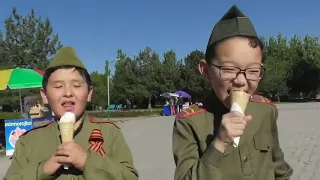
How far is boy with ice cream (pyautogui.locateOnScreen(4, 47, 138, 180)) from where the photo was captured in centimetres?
205

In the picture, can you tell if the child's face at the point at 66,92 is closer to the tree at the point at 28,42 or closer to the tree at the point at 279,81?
the tree at the point at 28,42

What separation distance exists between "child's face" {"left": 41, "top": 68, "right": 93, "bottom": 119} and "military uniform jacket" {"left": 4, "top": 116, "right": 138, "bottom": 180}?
17 centimetres

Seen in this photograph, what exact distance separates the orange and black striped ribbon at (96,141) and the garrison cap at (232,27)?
787 mm

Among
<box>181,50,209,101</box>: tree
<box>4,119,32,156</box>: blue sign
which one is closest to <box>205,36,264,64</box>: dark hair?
<box>4,119,32,156</box>: blue sign

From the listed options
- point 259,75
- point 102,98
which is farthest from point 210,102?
point 102,98

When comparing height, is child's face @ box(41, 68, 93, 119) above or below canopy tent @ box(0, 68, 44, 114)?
above

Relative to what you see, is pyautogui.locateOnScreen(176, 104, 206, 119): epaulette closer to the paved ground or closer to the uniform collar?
the uniform collar

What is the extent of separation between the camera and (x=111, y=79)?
2219 inches

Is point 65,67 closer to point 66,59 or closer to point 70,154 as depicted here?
point 66,59

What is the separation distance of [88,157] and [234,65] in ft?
2.99

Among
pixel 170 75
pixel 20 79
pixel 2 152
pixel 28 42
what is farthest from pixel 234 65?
pixel 170 75

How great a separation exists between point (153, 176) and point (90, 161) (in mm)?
5714

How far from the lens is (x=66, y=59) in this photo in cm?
233

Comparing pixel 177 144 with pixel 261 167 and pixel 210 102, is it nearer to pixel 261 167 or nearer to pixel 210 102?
pixel 210 102
